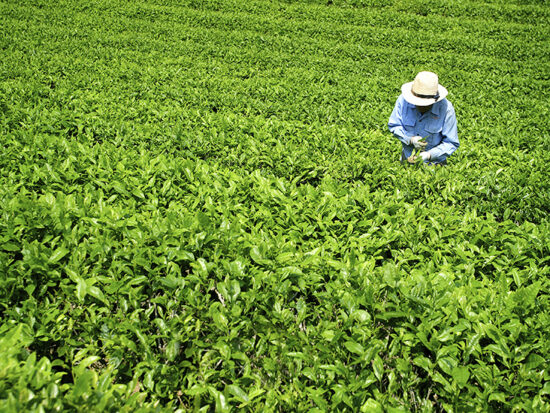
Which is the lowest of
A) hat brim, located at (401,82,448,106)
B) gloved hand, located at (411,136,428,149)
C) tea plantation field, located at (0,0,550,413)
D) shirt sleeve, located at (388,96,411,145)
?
tea plantation field, located at (0,0,550,413)

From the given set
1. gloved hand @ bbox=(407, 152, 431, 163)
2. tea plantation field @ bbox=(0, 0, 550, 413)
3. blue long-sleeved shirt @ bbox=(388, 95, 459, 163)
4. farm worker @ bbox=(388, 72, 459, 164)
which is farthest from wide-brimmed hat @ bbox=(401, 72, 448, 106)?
tea plantation field @ bbox=(0, 0, 550, 413)

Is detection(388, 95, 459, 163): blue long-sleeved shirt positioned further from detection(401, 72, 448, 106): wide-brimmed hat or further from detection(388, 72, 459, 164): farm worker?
detection(401, 72, 448, 106): wide-brimmed hat

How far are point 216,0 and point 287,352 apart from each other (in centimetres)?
2147

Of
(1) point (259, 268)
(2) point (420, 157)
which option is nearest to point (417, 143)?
(2) point (420, 157)

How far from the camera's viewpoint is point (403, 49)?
1470 centimetres

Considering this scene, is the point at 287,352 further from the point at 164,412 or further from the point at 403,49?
the point at 403,49

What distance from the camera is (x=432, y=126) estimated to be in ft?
15.3

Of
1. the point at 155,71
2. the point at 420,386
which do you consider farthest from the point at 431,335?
the point at 155,71

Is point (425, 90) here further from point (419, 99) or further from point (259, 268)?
point (259, 268)

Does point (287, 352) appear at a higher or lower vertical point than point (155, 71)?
lower

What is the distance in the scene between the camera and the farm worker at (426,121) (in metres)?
4.28

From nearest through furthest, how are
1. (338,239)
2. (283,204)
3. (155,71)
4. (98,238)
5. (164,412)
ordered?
(164,412)
(98,238)
(338,239)
(283,204)
(155,71)

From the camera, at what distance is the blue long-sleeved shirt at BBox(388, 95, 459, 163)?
181 inches

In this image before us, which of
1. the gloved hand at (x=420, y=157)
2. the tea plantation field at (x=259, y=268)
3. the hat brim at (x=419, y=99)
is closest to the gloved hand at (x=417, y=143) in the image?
the gloved hand at (x=420, y=157)
